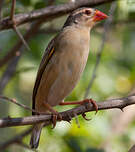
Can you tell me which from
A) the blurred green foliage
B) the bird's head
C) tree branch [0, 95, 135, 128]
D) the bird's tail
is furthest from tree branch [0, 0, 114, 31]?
the bird's tail

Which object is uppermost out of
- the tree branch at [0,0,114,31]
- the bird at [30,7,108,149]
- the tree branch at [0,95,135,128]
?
the tree branch at [0,0,114,31]

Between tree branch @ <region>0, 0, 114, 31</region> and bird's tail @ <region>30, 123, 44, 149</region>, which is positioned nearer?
tree branch @ <region>0, 0, 114, 31</region>

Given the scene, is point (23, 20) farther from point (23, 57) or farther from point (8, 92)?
point (8, 92)

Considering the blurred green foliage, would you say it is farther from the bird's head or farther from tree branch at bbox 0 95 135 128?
tree branch at bbox 0 95 135 128

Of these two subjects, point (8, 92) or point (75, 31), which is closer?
point (75, 31)

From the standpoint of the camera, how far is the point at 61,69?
212 inches

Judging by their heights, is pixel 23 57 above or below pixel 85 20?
below

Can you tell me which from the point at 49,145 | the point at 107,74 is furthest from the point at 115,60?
the point at 49,145

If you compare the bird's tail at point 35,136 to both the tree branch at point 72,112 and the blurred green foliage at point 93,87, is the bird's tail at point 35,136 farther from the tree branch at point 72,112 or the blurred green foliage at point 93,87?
the tree branch at point 72,112

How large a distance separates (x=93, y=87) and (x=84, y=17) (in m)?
1.60

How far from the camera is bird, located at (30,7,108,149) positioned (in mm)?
5355

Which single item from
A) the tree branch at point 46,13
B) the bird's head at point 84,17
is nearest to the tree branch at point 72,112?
the tree branch at point 46,13

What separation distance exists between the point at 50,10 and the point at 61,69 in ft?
2.65

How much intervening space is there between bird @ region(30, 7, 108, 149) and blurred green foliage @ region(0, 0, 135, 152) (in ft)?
2.23
